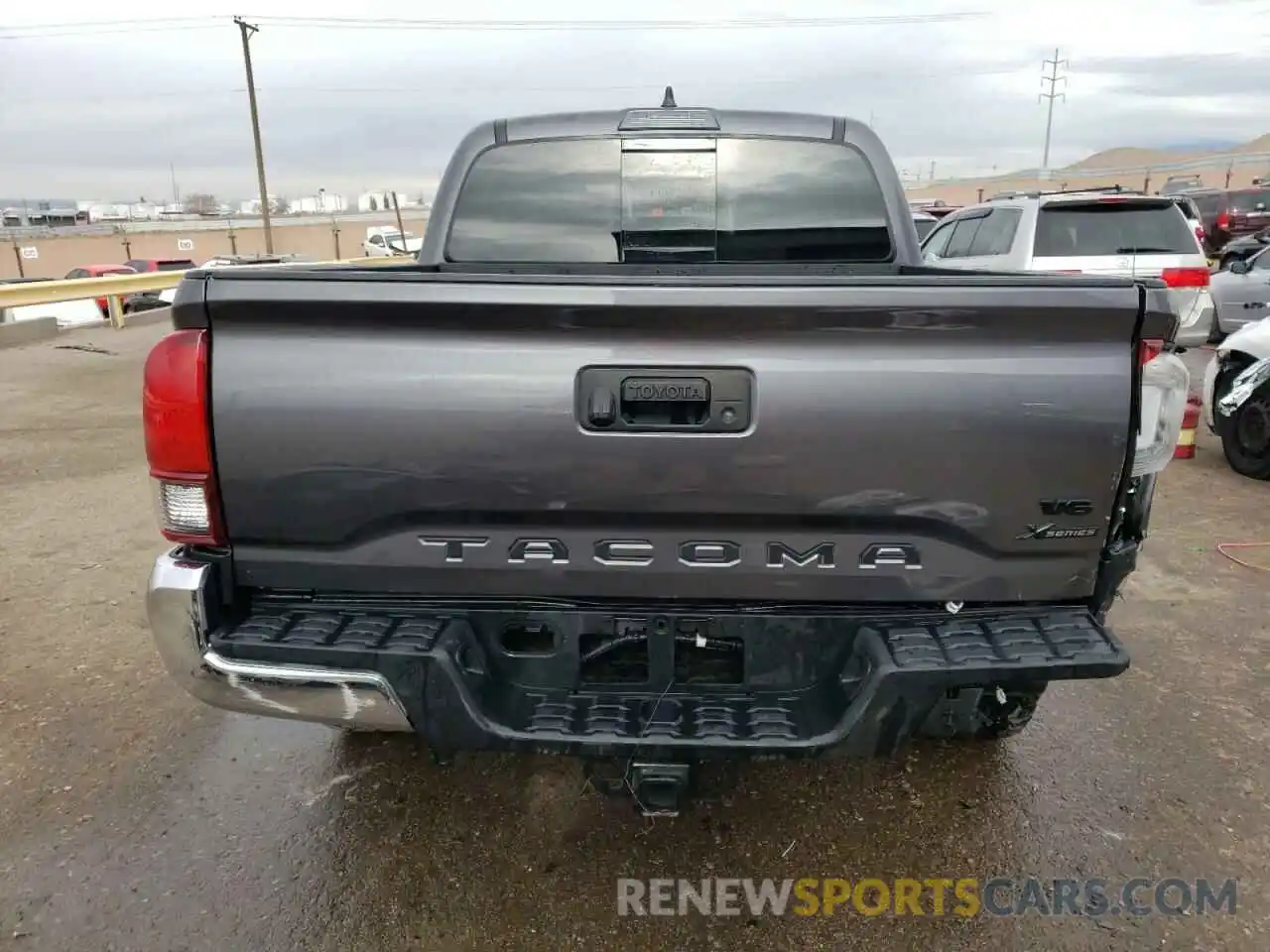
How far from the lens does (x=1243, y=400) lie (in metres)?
6.42

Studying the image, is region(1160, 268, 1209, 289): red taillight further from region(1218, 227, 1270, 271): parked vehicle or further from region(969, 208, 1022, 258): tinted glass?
region(1218, 227, 1270, 271): parked vehicle

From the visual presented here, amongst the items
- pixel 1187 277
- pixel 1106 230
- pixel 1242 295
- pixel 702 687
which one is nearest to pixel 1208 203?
Answer: pixel 1242 295

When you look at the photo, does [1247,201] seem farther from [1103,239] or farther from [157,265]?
Result: [157,265]

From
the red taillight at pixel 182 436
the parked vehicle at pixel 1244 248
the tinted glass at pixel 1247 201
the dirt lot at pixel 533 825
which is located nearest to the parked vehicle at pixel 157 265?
the dirt lot at pixel 533 825

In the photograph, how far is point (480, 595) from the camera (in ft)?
7.22

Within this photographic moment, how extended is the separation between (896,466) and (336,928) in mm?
1888

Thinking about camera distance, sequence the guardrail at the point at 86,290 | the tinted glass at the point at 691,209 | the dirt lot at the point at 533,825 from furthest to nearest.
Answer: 1. the guardrail at the point at 86,290
2. the tinted glass at the point at 691,209
3. the dirt lot at the point at 533,825

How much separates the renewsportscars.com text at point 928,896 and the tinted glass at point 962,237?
29.6ft

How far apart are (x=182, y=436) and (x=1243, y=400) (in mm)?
7021

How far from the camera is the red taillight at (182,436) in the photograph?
202cm

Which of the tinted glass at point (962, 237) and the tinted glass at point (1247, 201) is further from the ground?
the tinted glass at point (1247, 201)

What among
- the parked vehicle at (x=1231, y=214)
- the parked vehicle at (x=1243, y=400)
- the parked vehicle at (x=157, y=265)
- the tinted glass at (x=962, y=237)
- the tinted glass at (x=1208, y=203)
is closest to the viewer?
the parked vehicle at (x=1243, y=400)

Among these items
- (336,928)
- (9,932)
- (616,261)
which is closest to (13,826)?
(9,932)

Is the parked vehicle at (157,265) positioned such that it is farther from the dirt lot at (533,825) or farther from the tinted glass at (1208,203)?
the tinted glass at (1208,203)
